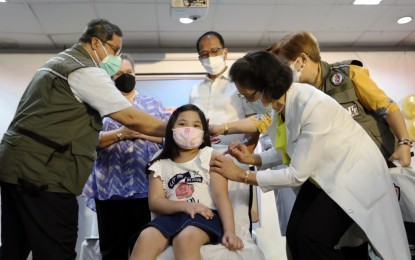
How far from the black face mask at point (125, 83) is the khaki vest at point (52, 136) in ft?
2.25

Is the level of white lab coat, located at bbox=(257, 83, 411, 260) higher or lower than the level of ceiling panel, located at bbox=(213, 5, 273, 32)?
lower

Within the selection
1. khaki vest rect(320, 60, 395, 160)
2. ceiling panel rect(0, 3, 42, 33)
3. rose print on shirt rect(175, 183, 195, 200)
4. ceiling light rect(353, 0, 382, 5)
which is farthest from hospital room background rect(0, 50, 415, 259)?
rose print on shirt rect(175, 183, 195, 200)

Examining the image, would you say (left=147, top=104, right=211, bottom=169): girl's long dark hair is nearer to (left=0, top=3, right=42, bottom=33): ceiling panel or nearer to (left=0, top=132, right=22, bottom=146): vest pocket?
(left=0, top=132, right=22, bottom=146): vest pocket

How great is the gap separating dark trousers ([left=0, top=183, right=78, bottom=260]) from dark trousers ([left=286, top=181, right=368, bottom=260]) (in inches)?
36.5

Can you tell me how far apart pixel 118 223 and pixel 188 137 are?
0.77m

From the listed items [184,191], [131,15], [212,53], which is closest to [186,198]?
[184,191]

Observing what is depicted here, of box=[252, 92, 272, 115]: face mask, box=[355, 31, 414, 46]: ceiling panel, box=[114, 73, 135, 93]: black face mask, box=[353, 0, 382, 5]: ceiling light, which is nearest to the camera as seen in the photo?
box=[252, 92, 272, 115]: face mask

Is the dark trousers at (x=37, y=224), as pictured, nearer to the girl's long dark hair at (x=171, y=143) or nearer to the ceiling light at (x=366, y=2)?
the girl's long dark hair at (x=171, y=143)

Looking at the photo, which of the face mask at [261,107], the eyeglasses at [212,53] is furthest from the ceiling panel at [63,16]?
the face mask at [261,107]

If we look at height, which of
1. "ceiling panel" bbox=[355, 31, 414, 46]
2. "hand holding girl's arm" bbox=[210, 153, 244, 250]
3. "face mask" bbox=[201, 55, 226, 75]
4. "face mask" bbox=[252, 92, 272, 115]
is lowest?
"hand holding girl's arm" bbox=[210, 153, 244, 250]

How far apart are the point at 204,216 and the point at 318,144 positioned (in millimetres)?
571

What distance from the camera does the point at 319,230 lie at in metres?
1.46

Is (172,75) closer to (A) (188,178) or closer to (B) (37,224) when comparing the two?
(A) (188,178)

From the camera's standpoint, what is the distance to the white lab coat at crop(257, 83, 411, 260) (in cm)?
144
